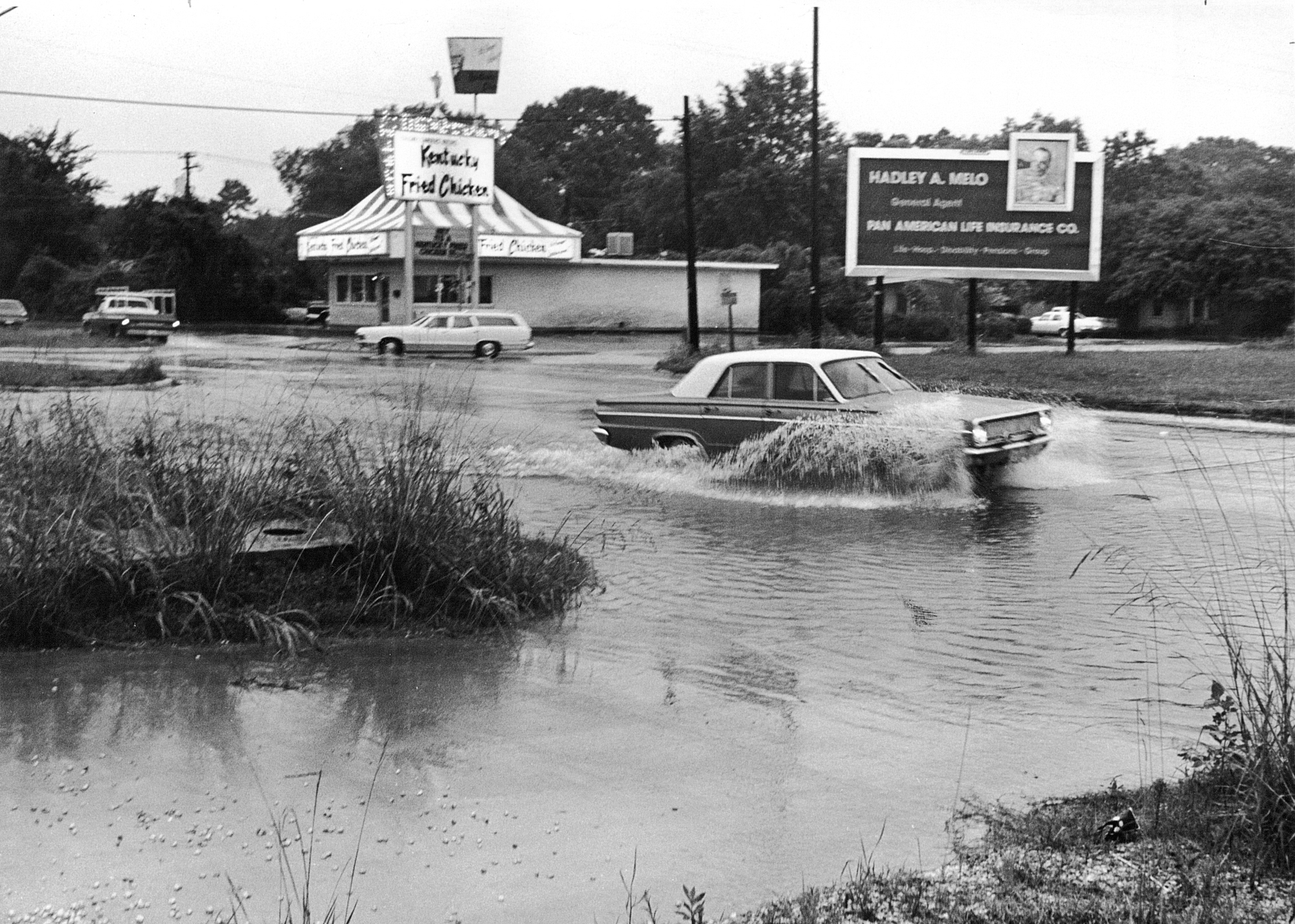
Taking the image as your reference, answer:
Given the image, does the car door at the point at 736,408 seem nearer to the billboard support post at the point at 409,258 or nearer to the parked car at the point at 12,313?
the billboard support post at the point at 409,258

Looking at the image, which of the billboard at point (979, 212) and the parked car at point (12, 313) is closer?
the billboard at point (979, 212)

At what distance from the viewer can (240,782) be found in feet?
17.5

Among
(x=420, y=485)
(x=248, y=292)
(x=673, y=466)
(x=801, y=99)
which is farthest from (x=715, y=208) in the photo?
(x=420, y=485)

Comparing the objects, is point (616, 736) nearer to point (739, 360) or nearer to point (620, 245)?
point (739, 360)

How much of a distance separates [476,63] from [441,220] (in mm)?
8301

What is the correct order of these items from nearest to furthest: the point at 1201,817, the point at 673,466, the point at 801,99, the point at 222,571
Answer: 1. the point at 1201,817
2. the point at 222,571
3. the point at 673,466
4. the point at 801,99

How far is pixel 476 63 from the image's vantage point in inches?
2309

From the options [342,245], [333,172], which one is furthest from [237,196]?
[342,245]

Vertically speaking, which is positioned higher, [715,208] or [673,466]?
[715,208]

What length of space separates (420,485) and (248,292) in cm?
6410

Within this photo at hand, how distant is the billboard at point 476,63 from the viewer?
5847cm

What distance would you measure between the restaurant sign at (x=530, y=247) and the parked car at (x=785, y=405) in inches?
1664

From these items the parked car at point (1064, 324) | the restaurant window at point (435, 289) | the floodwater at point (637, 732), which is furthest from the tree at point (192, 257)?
the floodwater at point (637, 732)

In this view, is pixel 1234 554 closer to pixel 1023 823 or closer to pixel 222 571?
pixel 1023 823
